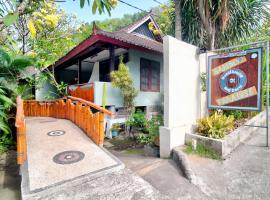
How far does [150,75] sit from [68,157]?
18.4ft

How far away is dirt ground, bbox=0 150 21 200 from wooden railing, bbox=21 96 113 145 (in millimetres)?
1666

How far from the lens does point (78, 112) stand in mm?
5387

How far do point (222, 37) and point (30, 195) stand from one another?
297 inches

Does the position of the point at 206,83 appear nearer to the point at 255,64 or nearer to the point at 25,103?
the point at 255,64

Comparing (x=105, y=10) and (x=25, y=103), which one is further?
(x=25, y=103)

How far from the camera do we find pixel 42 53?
7539mm

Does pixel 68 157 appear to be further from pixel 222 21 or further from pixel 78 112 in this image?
pixel 222 21

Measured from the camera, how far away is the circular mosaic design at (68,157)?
318 cm

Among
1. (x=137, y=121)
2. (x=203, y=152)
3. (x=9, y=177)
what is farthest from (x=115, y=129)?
(x=203, y=152)

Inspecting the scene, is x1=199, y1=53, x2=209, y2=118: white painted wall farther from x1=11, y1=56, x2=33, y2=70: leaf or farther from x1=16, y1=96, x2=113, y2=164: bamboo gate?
x1=11, y1=56, x2=33, y2=70: leaf

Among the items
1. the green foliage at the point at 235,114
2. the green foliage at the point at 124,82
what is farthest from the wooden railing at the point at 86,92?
the green foliage at the point at 235,114

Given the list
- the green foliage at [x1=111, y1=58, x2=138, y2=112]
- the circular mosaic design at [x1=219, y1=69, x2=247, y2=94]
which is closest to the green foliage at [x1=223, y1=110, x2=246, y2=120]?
the circular mosaic design at [x1=219, y1=69, x2=247, y2=94]

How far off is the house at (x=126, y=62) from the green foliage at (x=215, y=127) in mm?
3495

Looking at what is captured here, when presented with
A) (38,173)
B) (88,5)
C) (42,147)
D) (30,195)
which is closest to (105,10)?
(88,5)
